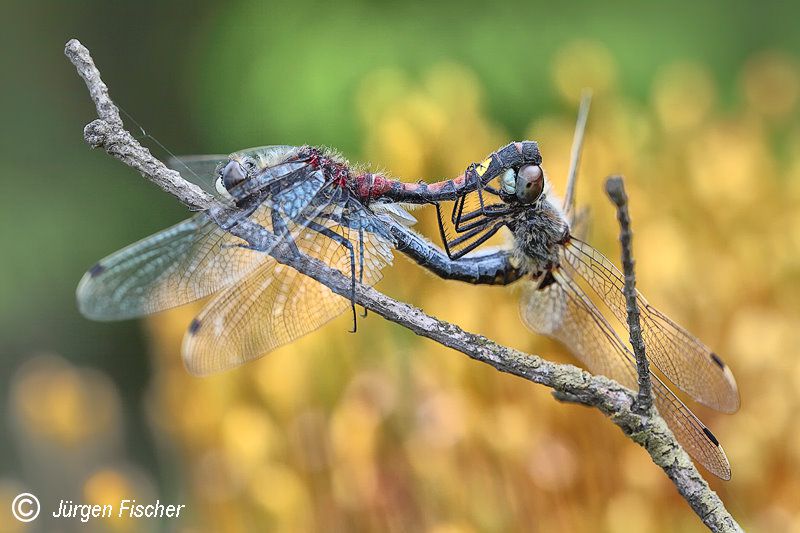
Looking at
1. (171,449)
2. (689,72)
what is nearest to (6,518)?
(171,449)

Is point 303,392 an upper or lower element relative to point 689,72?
lower

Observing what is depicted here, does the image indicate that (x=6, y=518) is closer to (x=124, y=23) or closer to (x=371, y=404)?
(x=371, y=404)

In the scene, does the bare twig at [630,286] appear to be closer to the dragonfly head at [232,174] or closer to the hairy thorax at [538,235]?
the hairy thorax at [538,235]

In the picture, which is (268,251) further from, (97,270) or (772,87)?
(772,87)

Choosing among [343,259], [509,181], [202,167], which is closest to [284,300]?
[343,259]

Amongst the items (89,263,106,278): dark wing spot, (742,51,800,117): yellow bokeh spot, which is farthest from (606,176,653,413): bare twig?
(742,51,800,117): yellow bokeh spot

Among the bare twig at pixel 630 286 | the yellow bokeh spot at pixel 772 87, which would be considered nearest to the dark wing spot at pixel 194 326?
the bare twig at pixel 630 286

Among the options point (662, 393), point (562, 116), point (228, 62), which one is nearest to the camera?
point (662, 393)
